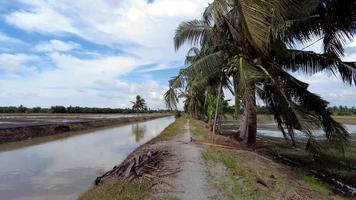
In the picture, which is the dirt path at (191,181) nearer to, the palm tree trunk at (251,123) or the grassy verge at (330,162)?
the palm tree trunk at (251,123)

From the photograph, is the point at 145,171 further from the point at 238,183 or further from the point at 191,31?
the point at 191,31

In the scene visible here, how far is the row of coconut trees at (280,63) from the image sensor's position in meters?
13.3

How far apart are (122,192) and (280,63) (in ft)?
33.9

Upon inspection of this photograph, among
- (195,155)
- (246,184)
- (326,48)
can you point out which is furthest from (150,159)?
(326,48)

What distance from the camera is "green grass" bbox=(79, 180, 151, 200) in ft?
28.7

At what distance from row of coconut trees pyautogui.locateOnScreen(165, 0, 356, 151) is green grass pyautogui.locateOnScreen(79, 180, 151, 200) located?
16.7ft

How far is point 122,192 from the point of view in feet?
30.1

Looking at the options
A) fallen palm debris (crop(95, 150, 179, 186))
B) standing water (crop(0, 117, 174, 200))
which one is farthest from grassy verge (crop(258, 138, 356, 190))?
standing water (crop(0, 117, 174, 200))

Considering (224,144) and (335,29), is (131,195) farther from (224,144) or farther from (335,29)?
(224,144)

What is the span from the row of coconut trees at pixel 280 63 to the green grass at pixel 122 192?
5105 mm

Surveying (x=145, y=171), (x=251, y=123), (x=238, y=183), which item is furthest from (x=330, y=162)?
(x=145, y=171)

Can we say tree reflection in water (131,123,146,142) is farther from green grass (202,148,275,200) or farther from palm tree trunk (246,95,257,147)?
green grass (202,148,275,200)

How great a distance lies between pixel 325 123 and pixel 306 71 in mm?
3202

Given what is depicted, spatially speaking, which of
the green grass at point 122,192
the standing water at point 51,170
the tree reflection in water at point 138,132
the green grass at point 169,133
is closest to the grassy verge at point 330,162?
the green grass at point 122,192
